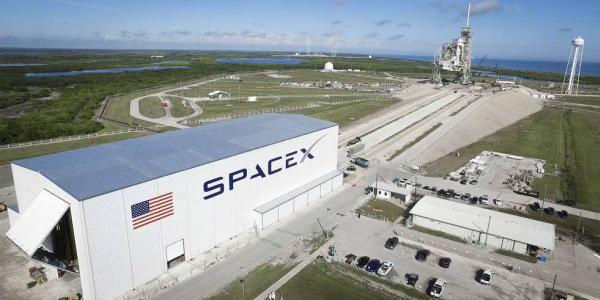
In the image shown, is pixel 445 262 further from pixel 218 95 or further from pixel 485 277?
pixel 218 95

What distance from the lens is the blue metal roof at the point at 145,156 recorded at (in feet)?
102

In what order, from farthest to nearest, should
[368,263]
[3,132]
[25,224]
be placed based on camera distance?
[3,132] < [368,263] < [25,224]

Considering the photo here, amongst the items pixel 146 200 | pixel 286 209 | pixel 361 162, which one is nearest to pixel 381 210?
pixel 286 209

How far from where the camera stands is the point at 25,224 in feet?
103

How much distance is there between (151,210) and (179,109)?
8715 cm

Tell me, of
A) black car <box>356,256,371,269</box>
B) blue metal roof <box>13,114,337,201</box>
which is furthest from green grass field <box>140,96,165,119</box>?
black car <box>356,256,371,269</box>

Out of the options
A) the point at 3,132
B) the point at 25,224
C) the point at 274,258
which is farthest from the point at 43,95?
the point at 274,258

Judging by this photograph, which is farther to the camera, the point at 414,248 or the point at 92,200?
the point at 414,248

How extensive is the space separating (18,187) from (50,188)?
7.35m

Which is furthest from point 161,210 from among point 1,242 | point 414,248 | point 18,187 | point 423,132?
point 423,132

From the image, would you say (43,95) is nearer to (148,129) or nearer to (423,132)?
(148,129)

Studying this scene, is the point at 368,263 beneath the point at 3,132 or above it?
beneath

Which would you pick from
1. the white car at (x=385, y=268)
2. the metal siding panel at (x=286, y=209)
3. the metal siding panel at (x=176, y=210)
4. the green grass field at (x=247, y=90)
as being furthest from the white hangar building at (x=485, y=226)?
the green grass field at (x=247, y=90)

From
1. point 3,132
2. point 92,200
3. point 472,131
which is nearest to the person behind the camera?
point 92,200
